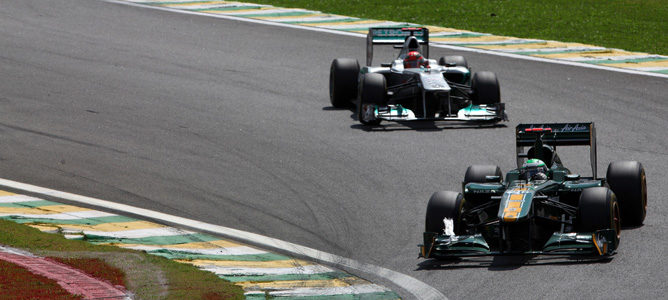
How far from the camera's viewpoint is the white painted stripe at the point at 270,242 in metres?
12.2

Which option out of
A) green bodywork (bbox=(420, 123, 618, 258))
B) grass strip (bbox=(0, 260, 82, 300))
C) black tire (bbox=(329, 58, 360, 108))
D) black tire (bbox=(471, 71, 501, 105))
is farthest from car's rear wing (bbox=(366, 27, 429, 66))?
grass strip (bbox=(0, 260, 82, 300))

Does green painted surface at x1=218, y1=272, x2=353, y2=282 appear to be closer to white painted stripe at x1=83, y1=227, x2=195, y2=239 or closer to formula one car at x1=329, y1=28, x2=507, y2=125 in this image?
white painted stripe at x1=83, y1=227, x2=195, y2=239

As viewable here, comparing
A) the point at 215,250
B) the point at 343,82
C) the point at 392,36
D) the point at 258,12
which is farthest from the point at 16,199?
the point at 258,12

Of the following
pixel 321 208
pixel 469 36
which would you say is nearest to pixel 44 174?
pixel 321 208

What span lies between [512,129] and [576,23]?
11.1m

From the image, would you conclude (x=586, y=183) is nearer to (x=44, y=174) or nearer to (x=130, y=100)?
(x=44, y=174)

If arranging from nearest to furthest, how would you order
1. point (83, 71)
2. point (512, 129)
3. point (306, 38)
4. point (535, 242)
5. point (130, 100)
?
point (535, 242) < point (512, 129) < point (130, 100) < point (83, 71) < point (306, 38)

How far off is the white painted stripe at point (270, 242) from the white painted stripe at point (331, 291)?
340mm

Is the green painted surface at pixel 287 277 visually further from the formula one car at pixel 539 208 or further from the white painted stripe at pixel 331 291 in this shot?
the formula one car at pixel 539 208

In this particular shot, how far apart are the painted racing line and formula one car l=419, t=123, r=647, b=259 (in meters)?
11.7

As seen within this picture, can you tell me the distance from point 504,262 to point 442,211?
3.40 ft

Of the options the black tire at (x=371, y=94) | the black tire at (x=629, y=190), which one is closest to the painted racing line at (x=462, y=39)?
the black tire at (x=371, y=94)

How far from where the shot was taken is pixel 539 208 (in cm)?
1328

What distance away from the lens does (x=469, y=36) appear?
29.7 meters
